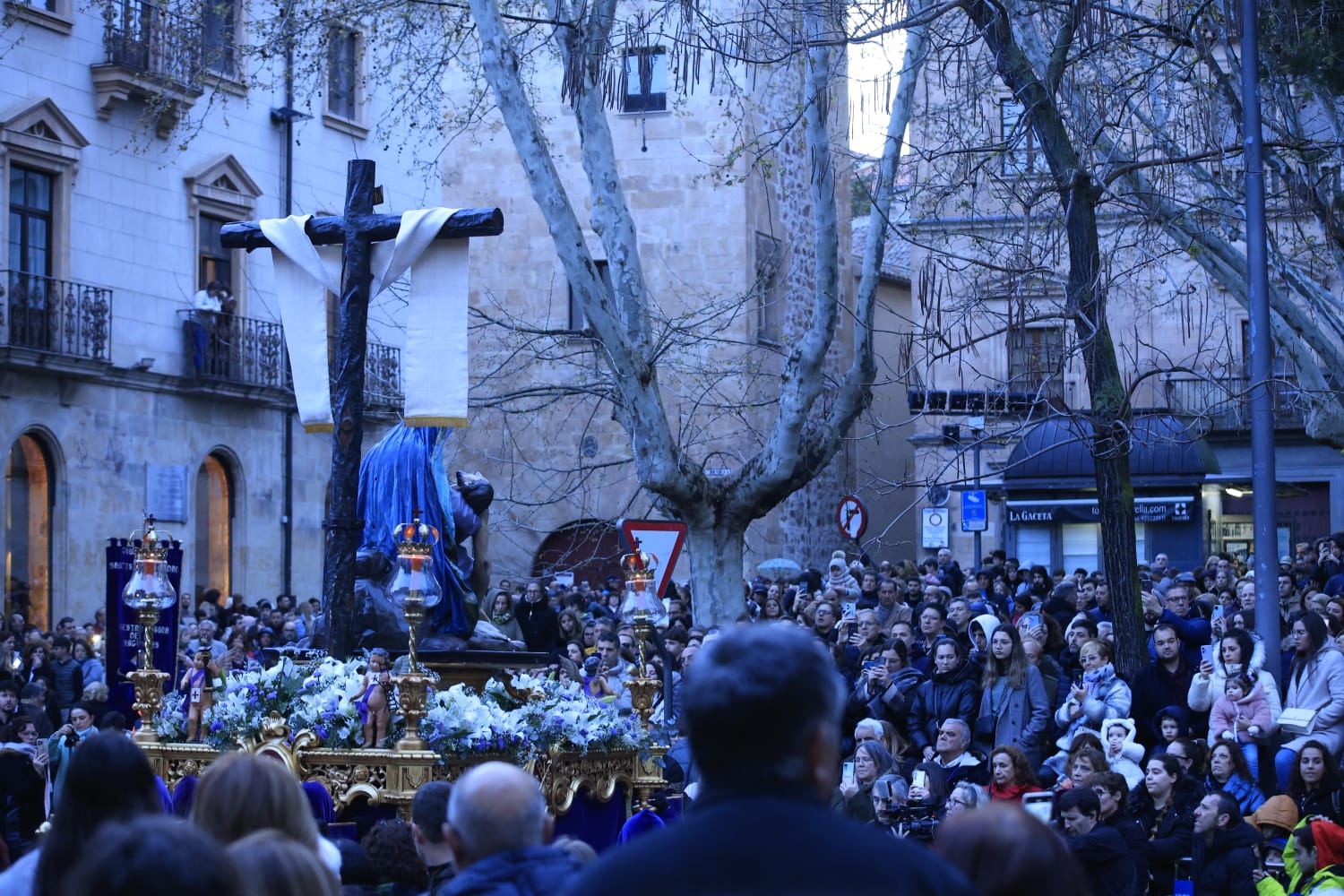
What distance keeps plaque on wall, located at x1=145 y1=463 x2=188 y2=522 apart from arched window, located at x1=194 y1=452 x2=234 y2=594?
0.95 m

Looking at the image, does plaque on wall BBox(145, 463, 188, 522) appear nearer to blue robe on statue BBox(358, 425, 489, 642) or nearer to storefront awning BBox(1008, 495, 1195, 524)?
storefront awning BBox(1008, 495, 1195, 524)

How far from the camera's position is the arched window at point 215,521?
29.9 meters

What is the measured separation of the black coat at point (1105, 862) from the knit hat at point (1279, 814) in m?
2.00

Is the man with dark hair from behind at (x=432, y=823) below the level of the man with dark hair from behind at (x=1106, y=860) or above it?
above

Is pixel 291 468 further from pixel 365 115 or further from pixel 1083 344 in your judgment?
pixel 1083 344

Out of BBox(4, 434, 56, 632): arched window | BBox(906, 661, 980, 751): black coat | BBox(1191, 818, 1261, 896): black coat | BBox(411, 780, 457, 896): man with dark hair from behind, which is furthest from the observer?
BBox(4, 434, 56, 632): arched window

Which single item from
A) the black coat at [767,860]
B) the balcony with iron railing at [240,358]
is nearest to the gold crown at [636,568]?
the black coat at [767,860]

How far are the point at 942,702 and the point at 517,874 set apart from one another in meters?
9.25

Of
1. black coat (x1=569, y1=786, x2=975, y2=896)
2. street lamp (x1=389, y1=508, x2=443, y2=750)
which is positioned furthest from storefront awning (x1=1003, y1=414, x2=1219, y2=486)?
black coat (x1=569, y1=786, x2=975, y2=896)

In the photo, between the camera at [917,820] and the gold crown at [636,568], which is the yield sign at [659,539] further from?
the camera at [917,820]

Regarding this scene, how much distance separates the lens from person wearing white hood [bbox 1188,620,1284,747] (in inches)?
488

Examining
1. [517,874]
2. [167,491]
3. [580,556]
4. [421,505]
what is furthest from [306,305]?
[580,556]

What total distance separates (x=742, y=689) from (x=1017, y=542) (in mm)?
32351

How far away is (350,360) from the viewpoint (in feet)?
34.9
